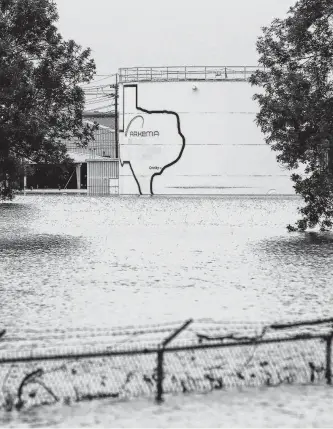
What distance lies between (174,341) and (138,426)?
83 cm

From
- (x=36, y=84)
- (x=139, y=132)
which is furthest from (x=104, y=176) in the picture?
(x=36, y=84)

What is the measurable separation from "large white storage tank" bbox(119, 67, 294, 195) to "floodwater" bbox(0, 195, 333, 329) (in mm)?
28956

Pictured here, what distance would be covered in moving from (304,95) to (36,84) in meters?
6.03

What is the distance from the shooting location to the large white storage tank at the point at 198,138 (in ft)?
173

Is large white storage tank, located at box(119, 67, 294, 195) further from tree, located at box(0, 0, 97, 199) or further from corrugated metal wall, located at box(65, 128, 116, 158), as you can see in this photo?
tree, located at box(0, 0, 97, 199)

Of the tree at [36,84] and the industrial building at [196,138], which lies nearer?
the tree at [36,84]

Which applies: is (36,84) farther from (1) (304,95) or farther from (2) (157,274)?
(2) (157,274)

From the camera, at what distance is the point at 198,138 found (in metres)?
52.9

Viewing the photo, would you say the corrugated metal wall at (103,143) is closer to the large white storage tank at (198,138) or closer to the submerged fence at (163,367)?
the large white storage tank at (198,138)

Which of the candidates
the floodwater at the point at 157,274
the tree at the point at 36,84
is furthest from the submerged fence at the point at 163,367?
the tree at the point at 36,84

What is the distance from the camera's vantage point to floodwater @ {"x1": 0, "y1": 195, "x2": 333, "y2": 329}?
29.0 feet

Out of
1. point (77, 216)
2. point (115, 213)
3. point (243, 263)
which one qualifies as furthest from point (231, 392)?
point (115, 213)

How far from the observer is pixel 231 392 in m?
5.57

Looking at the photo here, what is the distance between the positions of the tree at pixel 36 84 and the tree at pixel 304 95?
424 cm
